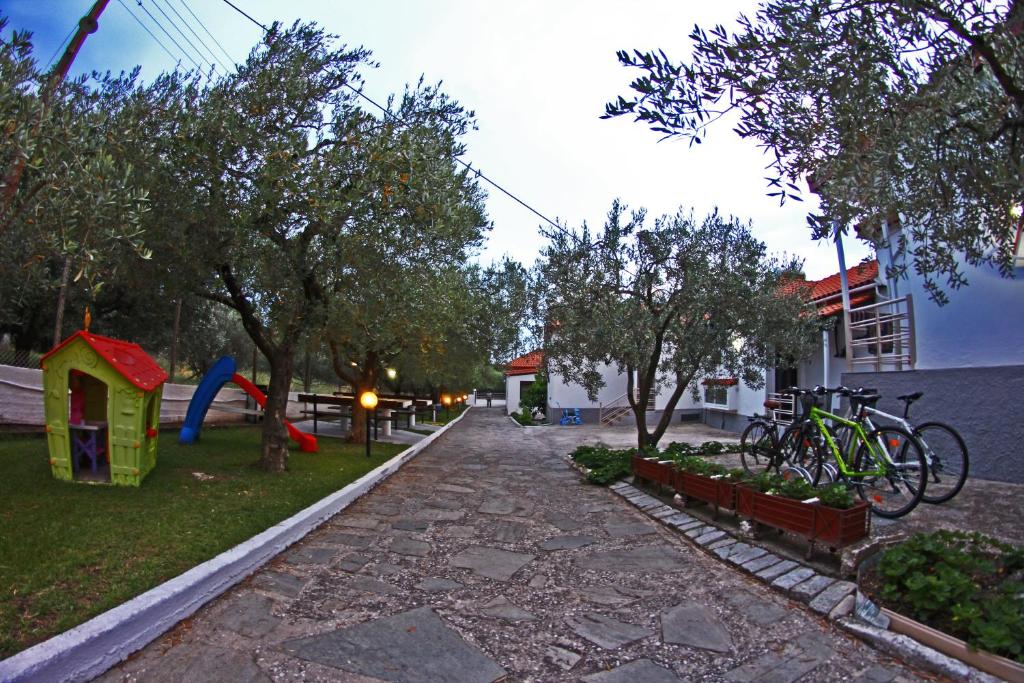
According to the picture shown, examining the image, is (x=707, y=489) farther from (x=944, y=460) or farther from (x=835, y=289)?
(x=835, y=289)

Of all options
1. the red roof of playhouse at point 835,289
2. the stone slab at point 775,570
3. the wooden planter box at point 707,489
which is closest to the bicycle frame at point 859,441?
the wooden planter box at point 707,489

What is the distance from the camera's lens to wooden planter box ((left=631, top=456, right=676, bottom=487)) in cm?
704

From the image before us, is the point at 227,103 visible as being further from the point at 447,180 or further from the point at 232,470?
the point at 232,470

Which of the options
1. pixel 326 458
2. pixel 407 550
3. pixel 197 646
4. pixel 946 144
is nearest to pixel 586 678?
pixel 197 646

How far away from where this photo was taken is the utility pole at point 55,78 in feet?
11.3

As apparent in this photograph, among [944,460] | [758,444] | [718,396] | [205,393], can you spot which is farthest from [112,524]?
[718,396]

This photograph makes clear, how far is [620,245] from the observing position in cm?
943

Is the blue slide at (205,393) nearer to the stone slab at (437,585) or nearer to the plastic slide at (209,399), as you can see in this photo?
the plastic slide at (209,399)

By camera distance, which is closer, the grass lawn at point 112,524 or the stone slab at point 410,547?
the grass lawn at point 112,524

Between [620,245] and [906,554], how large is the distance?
21.6ft

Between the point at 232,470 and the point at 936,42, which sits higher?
the point at 936,42

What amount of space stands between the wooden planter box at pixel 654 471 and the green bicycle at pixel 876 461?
1.50 meters

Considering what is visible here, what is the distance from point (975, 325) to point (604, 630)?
680cm

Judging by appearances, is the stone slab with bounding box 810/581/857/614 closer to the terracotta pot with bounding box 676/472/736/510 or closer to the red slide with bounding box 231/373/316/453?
the terracotta pot with bounding box 676/472/736/510
